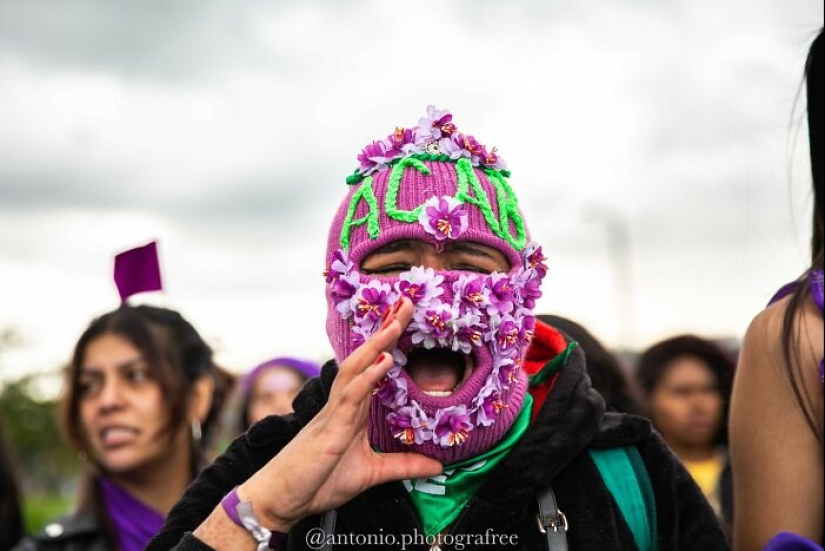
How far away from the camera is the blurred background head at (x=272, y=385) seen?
6523 millimetres

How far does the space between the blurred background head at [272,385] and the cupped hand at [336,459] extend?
351 cm

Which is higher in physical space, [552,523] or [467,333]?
[467,333]

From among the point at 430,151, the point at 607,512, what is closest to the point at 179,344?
the point at 430,151

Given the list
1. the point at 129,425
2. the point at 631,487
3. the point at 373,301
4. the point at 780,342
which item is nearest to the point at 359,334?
the point at 373,301

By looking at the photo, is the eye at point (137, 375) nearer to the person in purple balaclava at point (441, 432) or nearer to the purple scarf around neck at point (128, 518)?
the purple scarf around neck at point (128, 518)

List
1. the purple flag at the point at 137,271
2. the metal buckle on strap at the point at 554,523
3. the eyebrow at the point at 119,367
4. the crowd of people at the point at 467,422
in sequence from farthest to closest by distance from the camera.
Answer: the purple flag at the point at 137,271 → the eyebrow at the point at 119,367 → the metal buckle on strap at the point at 554,523 → the crowd of people at the point at 467,422

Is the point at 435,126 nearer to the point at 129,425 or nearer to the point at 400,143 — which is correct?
the point at 400,143

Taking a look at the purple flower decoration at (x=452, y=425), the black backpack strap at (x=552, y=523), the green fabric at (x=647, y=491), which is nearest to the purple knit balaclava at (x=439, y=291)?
the purple flower decoration at (x=452, y=425)

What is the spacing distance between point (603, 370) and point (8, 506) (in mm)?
3507

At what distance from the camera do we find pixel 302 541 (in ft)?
10.0

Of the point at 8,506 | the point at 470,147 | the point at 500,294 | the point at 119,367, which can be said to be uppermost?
the point at 470,147

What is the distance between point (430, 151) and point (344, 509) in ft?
3.46

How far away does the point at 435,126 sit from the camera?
3.22 meters

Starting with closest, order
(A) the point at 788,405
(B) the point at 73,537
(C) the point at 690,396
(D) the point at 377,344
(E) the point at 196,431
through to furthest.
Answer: (D) the point at 377,344
(A) the point at 788,405
(B) the point at 73,537
(E) the point at 196,431
(C) the point at 690,396
